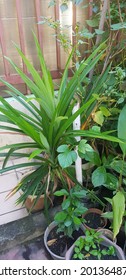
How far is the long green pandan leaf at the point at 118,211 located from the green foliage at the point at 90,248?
20cm

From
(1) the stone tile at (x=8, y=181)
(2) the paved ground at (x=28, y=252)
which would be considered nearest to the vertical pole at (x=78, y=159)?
(2) the paved ground at (x=28, y=252)

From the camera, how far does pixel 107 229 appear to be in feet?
3.72

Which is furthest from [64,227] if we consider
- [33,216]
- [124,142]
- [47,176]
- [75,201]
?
[124,142]

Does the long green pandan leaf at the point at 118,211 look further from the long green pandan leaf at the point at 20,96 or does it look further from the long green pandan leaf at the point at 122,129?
the long green pandan leaf at the point at 20,96

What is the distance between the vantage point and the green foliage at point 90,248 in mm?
1011

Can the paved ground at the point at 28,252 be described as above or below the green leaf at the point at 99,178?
below

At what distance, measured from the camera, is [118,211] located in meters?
0.89

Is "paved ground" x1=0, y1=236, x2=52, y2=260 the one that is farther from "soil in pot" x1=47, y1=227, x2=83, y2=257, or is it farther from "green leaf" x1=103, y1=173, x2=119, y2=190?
"green leaf" x1=103, y1=173, x2=119, y2=190

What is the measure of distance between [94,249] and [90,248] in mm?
22

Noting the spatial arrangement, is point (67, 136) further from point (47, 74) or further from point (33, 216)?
point (33, 216)

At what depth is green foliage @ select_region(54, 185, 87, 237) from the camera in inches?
41.1

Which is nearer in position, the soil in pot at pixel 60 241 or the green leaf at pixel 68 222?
the green leaf at pixel 68 222

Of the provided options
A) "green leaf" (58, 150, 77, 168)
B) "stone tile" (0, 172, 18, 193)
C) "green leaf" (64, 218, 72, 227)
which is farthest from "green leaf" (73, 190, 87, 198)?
"stone tile" (0, 172, 18, 193)
